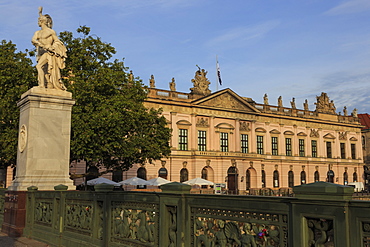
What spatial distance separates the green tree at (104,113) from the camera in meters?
22.6

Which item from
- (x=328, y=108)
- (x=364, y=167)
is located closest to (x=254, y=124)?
(x=328, y=108)

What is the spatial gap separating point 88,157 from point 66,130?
1071cm

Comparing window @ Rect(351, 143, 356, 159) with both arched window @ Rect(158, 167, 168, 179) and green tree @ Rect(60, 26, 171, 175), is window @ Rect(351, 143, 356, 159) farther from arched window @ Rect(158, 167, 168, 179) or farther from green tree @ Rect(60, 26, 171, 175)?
green tree @ Rect(60, 26, 171, 175)

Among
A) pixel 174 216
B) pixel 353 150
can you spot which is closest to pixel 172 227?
pixel 174 216

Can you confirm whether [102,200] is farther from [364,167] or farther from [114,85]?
[364,167]

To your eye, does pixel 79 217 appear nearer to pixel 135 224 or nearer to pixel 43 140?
pixel 135 224

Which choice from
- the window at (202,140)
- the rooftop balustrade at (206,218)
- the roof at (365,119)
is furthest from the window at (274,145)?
the rooftop balustrade at (206,218)

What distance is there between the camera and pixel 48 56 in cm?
1293

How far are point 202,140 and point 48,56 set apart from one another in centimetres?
3937

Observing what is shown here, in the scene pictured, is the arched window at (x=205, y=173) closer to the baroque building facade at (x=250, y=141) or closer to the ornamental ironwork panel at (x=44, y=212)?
the baroque building facade at (x=250, y=141)

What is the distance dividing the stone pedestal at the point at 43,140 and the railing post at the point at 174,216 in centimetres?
684

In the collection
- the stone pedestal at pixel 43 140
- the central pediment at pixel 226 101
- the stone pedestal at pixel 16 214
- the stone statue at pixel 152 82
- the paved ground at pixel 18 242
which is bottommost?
the paved ground at pixel 18 242

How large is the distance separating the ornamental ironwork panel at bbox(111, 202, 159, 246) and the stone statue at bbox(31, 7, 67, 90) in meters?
6.65

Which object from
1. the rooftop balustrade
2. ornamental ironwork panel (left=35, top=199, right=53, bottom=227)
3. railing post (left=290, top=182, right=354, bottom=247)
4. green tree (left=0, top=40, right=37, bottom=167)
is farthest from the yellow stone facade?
railing post (left=290, top=182, right=354, bottom=247)
